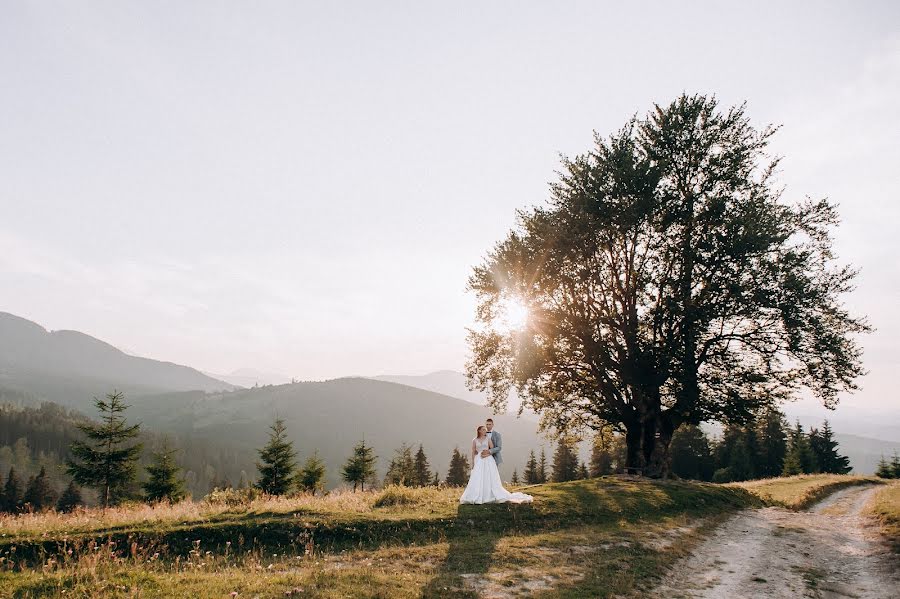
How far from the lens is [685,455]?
7025 cm

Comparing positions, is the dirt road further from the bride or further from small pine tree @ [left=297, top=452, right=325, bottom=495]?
small pine tree @ [left=297, top=452, right=325, bottom=495]

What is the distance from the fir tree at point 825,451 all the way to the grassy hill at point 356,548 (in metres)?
69.9

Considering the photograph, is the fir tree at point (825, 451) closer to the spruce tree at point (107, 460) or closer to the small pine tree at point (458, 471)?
the small pine tree at point (458, 471)

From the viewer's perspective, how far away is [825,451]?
72500mm

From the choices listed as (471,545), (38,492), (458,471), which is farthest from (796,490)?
(38,492)

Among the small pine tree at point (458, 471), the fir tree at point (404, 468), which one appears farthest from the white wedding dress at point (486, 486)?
the small pine tree at point (458, 471)

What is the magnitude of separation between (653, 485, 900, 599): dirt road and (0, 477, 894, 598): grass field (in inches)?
29.6

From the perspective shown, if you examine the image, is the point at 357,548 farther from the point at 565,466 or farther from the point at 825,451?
the point at 825,451

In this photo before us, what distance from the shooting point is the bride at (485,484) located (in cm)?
1844

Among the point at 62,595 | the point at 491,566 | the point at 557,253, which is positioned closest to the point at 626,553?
the point at 491,566

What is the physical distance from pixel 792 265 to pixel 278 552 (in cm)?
2585

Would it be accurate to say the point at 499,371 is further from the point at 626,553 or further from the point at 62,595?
the point at 62,595

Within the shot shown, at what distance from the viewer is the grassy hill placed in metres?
9.03

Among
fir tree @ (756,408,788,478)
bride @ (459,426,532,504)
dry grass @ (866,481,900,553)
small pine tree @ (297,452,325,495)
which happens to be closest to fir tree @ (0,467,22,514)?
small pine tree @ (297,452,325,495)
